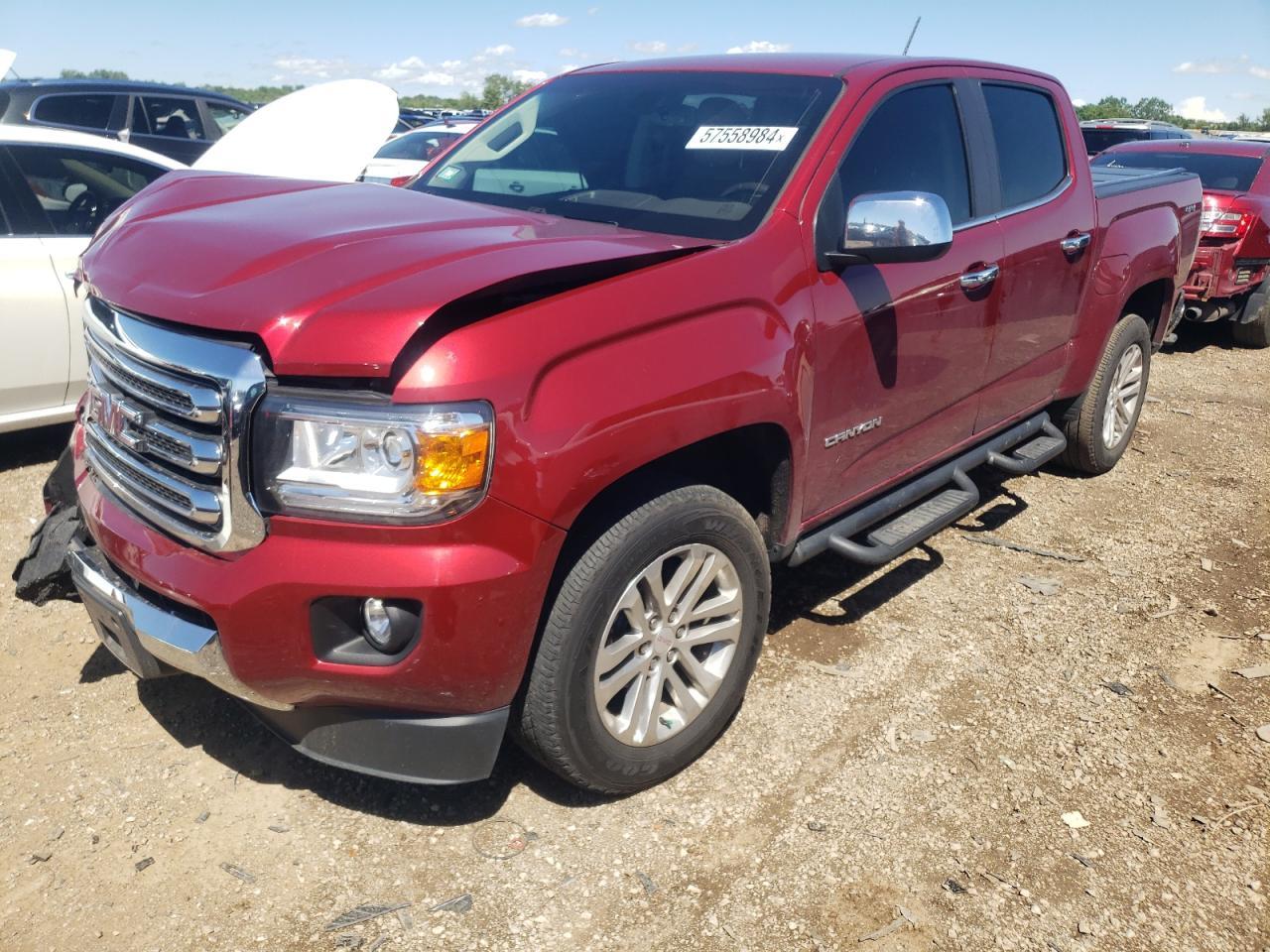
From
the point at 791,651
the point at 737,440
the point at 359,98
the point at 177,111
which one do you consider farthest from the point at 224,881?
the point at 177,111

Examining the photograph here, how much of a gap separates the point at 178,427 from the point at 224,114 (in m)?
10.3

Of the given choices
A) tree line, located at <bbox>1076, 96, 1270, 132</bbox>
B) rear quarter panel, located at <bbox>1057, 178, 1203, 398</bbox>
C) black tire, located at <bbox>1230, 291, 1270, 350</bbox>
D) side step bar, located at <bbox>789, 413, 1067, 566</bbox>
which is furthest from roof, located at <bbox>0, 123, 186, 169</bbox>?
tree line, located at <bbox>1076, 96, 1270, 132</bbox>

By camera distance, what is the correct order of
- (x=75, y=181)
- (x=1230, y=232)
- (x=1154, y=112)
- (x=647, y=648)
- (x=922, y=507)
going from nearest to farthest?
1. (x=647, y=648)
2. (x=922, y=507)
3. (x=75, y=181)
4. (x=1230, y=232)
5. (x=1154, y=112)

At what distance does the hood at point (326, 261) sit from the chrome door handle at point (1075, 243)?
218cm

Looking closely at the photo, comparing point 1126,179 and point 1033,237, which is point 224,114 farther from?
point 1033,237

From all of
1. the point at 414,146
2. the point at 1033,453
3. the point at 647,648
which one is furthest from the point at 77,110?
the point at 647,648

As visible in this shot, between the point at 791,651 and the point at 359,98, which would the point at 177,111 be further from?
the point at 791,651

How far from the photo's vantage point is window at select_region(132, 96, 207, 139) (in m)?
9.91

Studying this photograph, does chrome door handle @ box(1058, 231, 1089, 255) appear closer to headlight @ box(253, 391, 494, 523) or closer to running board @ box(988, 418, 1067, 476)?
running board @ box(988, 418, 1067, 476)

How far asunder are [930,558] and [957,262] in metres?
1.46

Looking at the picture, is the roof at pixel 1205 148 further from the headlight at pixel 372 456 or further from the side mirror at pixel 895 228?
the headlight at pixel 372 456

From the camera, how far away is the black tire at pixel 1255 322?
28.9 feet

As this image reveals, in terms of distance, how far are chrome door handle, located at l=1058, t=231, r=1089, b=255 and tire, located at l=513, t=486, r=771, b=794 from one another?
221cm

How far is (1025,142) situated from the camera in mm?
4172
